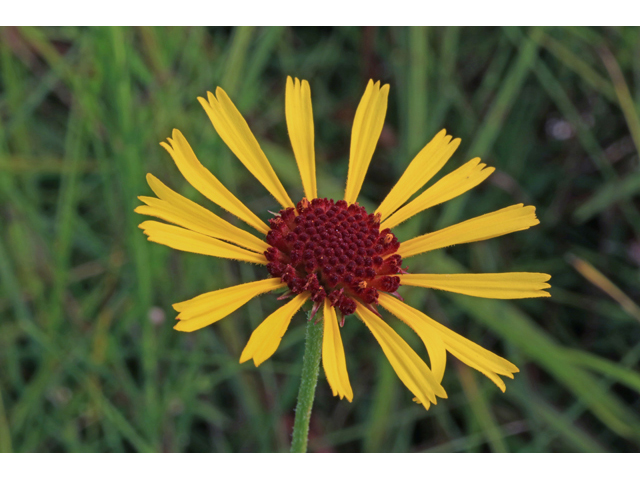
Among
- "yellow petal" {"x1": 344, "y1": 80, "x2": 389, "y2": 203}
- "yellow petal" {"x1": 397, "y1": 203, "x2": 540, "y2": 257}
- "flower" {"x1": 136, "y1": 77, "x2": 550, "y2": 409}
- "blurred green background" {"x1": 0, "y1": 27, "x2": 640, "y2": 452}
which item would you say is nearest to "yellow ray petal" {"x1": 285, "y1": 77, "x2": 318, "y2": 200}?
"flower" {"x1": 136, "y1": 77, "x2": 550, "y2": 409}

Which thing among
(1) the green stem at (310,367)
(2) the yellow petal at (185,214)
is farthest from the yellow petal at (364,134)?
(1) the green stem at (310,367)

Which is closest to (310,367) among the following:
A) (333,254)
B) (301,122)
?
(333,254)

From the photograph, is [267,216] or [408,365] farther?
[267,216]

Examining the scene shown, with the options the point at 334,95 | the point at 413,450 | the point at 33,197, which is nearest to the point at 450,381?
the point at 413,450

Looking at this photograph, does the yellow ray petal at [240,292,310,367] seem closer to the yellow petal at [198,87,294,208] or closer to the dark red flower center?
the dark red flower center

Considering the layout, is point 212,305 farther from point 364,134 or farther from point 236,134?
point 364,134

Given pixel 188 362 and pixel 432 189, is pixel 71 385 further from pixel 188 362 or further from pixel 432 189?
pixel 432 189
